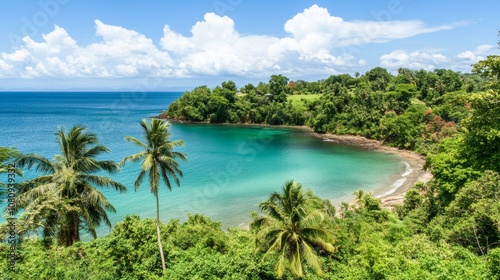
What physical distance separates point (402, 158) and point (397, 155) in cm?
261

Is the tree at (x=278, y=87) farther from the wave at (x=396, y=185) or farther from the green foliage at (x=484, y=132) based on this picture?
the green foliage at (x=484, y=132)

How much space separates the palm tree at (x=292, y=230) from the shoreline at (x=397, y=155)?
22738 mm

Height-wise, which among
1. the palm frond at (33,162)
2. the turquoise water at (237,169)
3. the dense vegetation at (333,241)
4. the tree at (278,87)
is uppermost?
the tree at (278,87)

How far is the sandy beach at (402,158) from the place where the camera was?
39.6m

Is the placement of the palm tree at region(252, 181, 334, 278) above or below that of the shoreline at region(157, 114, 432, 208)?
above

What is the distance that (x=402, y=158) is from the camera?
5950 cm

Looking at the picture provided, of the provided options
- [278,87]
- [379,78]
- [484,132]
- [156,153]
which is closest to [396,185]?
[484,132]

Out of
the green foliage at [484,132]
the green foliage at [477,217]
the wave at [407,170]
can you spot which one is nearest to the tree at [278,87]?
the wave at [407,170]

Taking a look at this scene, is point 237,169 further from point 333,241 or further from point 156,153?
point 333,241

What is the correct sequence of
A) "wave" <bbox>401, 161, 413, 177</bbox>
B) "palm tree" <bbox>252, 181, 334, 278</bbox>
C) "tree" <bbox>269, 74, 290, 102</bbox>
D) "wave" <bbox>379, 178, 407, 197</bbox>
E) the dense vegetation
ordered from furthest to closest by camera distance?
"tree" <bbox>269, 74, 290, 102</bbox>, "wave" <bbox>401, 161, 413, 177</bbox>, "wave" <bbox>379, 178, 407, 197</bbox>, "palm tree" <bbox>252, 181, 334, 278</bbox>, the dense vegetation

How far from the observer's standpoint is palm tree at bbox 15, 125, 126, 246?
16531mm

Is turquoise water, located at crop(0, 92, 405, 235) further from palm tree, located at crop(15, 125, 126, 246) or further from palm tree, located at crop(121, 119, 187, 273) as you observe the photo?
palm tree, located at crop(121, 119, 187, 273)

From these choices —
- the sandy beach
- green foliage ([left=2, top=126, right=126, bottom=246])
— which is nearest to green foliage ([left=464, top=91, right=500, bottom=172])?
the sandy beach

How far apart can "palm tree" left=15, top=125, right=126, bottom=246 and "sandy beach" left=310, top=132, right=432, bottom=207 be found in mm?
30961
